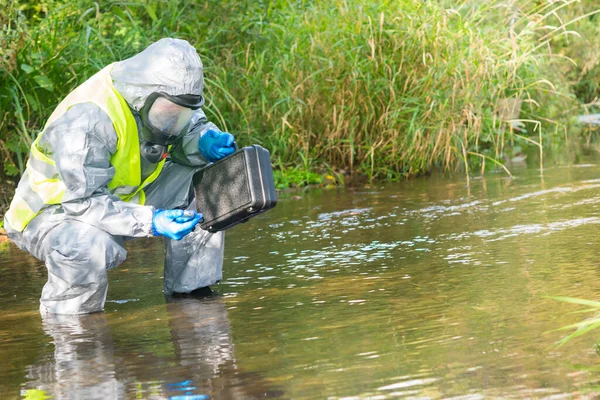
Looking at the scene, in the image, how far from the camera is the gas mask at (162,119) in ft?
12.5

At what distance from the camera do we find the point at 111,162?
153 inches

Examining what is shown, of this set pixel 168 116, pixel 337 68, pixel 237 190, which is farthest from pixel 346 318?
pixel 337 68

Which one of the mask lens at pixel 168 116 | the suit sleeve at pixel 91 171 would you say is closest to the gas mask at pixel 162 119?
the mask lens at pixel 168 116

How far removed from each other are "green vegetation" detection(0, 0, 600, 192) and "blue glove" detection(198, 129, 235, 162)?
282cm

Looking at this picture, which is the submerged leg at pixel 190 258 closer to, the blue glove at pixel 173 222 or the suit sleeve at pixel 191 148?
the suit sleeve at pixel 191 148

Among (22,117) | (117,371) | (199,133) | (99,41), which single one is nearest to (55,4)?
(99,41)

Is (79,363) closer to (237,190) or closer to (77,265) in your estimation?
(77,265)

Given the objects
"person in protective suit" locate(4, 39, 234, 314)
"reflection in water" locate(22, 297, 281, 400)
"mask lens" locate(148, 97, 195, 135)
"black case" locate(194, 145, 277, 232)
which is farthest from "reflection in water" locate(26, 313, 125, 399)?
"mask lens" locate(148, 97, 195, 135)

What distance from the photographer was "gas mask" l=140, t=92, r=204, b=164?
3.82 meters

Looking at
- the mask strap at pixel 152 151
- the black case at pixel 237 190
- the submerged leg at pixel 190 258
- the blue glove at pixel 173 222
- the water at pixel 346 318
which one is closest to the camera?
the water at pixel 346 318

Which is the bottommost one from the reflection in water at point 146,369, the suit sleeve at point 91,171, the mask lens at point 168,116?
the reflection in water at point 146,369

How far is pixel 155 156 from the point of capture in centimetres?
402

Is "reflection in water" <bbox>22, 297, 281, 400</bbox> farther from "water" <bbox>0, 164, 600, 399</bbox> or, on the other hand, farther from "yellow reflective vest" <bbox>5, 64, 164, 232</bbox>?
"yellow reflective vest" <bbox>5, 64, 164, 232</bbox>

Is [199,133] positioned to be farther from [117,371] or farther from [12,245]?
[12,245]
